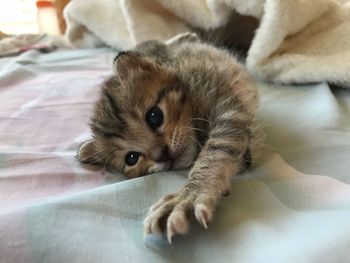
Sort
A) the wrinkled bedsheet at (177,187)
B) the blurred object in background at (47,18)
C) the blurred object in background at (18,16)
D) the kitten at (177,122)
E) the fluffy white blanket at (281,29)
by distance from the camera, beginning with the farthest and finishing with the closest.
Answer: the blurred object in background at (18,16) < the blurred object in background at (47,18) < the fluffy white blanket at (281,29) < the kitten at (177,122) < the wrinkled bedsheet at (177,187)

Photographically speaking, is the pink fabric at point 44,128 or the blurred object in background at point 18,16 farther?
the blurred object in background at point 18,16

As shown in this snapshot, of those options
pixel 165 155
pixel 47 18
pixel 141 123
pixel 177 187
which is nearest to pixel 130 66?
pixel 141 123

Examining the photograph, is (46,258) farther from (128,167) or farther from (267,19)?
(267,19)

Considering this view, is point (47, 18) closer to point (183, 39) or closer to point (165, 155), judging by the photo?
point (183, 39)

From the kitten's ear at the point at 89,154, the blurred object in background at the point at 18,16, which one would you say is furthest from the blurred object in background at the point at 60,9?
the kitten's ear at the point at 89,154

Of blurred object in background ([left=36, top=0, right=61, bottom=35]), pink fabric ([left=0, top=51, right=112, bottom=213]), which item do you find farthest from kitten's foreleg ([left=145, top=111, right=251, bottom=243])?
blurred object in background ([left=36, top=0, right=61, bottom=35])

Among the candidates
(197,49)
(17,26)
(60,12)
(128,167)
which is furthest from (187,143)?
(17,26)

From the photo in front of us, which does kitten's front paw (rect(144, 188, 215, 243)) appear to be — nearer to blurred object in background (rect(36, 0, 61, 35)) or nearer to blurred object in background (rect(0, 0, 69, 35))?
blurred object in background (rect(36, 0, 61, 35))

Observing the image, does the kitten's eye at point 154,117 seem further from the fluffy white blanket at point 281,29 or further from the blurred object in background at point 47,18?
the blurred object in background at point 47,18
